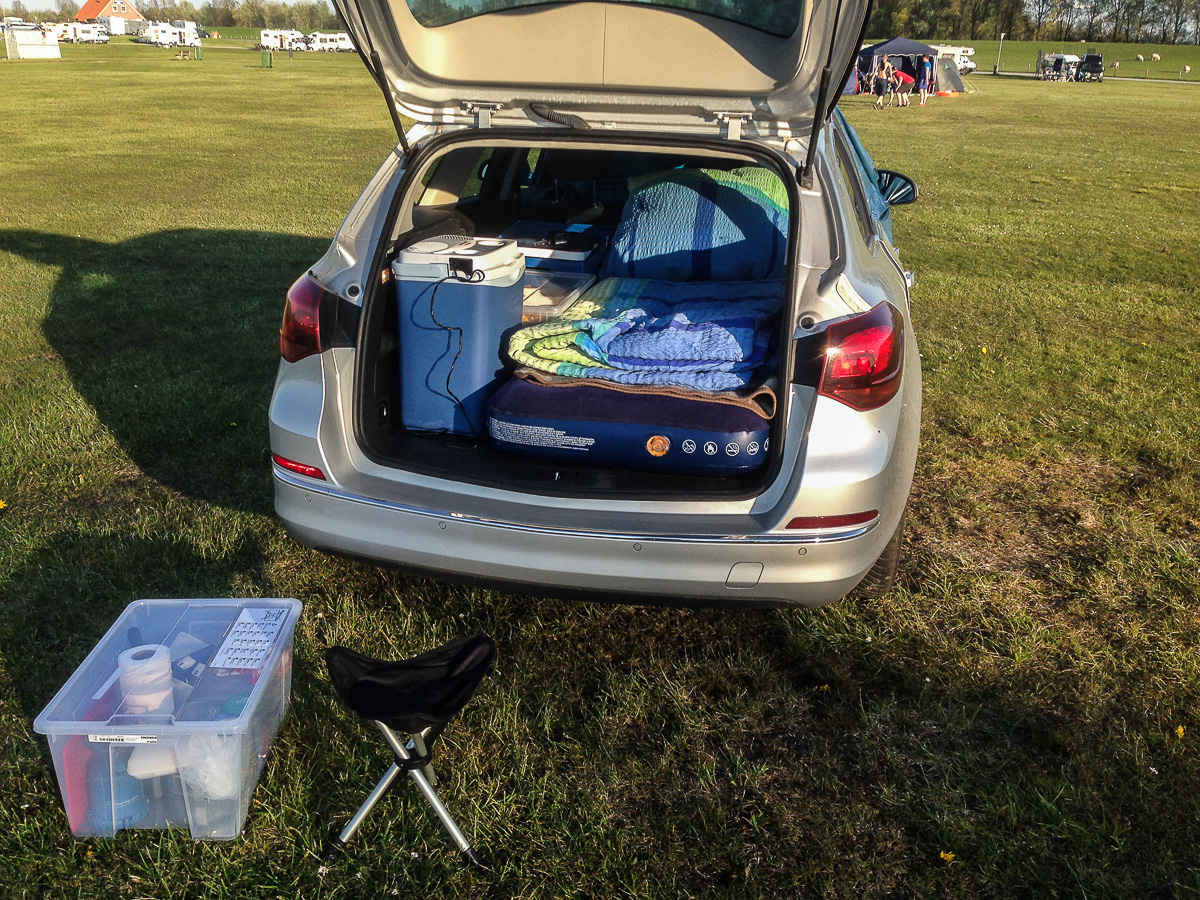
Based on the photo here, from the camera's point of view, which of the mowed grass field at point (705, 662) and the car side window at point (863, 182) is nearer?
the mowed grass field at point (705, 662)

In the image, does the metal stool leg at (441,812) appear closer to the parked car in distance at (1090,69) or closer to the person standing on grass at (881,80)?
the person standing on grass at (881,80)

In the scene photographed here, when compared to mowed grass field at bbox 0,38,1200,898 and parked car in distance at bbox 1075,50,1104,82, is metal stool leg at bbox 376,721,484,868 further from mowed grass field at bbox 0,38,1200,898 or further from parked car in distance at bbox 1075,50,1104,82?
parked car in distance at bbox 1075,50,1104,82

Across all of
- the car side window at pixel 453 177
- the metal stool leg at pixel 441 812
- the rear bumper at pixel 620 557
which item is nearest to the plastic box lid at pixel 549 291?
the car side window at pixel 453 177

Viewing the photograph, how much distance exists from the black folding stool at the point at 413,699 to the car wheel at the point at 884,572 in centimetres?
135

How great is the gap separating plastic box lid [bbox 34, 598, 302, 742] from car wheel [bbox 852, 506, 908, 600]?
1.75 m

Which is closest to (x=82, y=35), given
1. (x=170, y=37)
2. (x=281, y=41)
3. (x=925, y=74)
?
(x=170, y=37)

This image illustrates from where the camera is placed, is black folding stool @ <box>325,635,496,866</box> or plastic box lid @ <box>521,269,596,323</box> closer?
black folding stool @ <box>325,635,496,866</box>

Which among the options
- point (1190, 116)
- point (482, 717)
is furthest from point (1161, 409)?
point (1190, 116)

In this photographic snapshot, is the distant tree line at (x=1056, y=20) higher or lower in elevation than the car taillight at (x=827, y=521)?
higher

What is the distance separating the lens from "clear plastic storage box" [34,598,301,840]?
2.14m

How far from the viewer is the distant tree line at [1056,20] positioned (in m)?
82.5

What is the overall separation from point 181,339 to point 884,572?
438cm

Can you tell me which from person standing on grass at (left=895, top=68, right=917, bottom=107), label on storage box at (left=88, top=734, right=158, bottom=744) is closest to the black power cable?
label on storage box at (left=88, top=734, right=158, bottom=744)

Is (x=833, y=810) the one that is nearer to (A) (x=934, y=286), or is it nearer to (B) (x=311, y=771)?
(B) (x=311, y=771)
